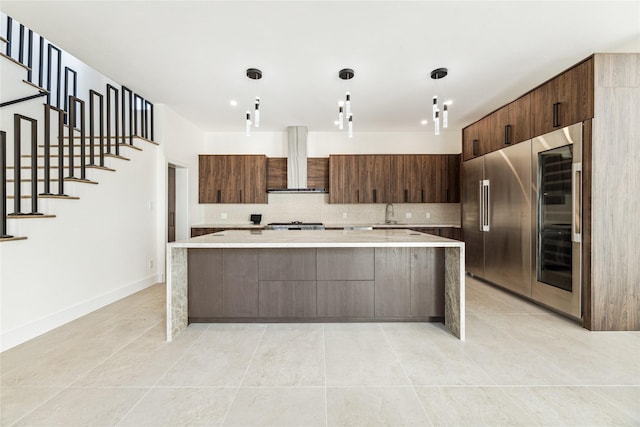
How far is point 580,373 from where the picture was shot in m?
1.92

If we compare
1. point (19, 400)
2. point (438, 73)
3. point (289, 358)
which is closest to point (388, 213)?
point (438, 73)

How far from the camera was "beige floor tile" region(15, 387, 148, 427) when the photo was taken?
1.49 meters

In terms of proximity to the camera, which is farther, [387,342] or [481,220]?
[481,220]

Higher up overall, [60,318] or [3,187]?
[3,187]

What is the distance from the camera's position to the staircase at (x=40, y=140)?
238 cm

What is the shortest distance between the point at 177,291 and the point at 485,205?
4.11 meters

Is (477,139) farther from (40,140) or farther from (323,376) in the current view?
(40,140)

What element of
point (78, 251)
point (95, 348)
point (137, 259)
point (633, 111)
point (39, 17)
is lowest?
point (95, 348)

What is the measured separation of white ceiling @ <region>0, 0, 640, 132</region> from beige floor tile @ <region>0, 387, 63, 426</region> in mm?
2717

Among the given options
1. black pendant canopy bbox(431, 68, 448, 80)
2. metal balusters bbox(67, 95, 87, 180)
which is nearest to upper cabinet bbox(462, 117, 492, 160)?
black pendant canopy bbox(431, 68, 448, 80)

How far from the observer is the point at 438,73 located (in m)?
3.26

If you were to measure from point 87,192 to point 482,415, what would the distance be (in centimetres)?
406

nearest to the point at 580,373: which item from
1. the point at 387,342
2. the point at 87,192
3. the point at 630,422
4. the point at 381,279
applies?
the point at 630,422

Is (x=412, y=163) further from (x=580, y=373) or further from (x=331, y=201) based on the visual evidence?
(x=580, y=373)
